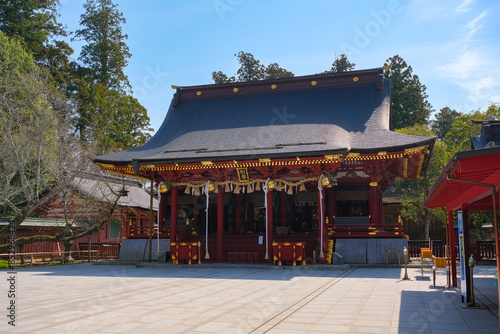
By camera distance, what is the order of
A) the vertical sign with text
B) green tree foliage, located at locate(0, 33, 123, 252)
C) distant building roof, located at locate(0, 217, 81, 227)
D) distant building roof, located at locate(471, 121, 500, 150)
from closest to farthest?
the vertical sign with text
distant building roof, located at locate(471, 121, 500, 150)
green tree foliage, located at locate(0, 33, 123, 252)
distant building roof, located at locate(0, 217, 81, 227)

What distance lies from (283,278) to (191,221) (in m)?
11.3

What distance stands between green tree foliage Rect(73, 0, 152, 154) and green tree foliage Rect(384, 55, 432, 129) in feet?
89.5

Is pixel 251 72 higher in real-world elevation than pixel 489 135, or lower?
higher

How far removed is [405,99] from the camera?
47.8 meters

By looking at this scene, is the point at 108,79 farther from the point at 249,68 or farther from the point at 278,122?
the point at 278,122

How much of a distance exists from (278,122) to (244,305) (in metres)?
15.1

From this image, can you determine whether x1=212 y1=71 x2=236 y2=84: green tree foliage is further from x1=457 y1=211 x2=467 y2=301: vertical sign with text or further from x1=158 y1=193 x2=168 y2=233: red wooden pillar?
x1=457 y1=211 x2=467 y2=301: vertical sign with text

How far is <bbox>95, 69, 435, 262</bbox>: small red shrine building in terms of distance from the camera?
18.2 metres

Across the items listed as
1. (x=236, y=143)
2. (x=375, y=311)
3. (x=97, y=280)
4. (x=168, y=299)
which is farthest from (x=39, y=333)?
(x=236, y=143)

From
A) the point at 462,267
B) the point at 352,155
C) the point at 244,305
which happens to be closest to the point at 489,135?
the point at 462,267

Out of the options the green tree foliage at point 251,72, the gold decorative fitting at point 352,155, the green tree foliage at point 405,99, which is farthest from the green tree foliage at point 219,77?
the gold decorative fitting at point 352,155

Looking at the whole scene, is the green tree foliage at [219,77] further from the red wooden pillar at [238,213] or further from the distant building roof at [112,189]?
the red wooden pillar at [238,213]

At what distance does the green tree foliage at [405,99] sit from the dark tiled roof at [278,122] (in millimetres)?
24790

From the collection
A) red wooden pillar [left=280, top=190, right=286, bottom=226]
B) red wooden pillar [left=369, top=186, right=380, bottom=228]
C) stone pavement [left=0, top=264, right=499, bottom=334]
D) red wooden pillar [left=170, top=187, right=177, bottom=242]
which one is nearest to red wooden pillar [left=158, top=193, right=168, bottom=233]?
red wooden pillar [left=170, top=187, right=177, bottom=242]
